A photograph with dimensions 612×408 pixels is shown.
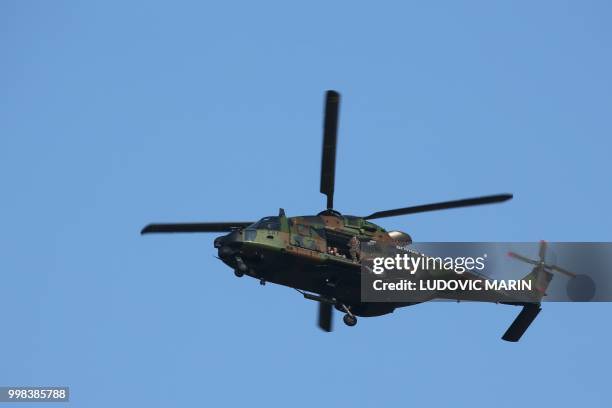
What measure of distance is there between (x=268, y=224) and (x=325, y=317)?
19.0ft

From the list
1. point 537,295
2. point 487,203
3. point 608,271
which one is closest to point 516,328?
point 537,295

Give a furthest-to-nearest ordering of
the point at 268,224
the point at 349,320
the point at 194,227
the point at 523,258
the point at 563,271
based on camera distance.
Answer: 1. the point at 523,258
2. the point at 563,271
3. the point at 194,227
4. the point at 349,320
5. the point at 268,224

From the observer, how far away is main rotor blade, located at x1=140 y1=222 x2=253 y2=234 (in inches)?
1645

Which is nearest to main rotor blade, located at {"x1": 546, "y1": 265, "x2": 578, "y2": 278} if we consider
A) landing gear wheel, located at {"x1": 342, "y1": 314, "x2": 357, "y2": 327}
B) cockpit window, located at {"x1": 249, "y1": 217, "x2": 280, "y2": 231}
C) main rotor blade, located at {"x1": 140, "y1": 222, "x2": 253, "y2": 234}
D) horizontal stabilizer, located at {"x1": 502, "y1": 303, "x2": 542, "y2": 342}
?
horizontal stabilizer, located at {"x1": 502, "y1": 303, "x2": 542, "y2": 342}

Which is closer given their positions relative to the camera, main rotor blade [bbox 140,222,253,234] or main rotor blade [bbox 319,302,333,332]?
main rotor blade [bbox 140,222,253,234]

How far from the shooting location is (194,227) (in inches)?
1656

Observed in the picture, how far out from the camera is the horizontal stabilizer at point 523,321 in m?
44.4

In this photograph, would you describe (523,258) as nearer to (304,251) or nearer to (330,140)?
(304,251)

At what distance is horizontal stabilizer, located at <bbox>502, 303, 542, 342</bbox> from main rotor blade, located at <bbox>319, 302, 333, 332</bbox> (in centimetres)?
678

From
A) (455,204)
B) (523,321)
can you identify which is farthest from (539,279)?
(455,204)

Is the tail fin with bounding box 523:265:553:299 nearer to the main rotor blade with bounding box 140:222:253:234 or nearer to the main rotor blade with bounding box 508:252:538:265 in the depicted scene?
the main rotor blade with bounding box 508:252:538:265

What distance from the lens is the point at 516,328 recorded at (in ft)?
146

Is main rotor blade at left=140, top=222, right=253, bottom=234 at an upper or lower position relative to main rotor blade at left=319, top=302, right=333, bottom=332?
upper

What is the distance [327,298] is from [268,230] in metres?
3.77
